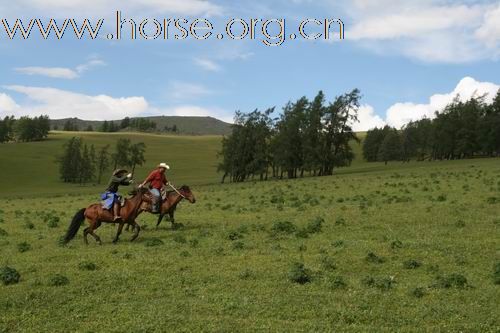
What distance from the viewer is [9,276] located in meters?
13.7

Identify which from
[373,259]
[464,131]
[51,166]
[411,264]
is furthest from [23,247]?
[51,166]

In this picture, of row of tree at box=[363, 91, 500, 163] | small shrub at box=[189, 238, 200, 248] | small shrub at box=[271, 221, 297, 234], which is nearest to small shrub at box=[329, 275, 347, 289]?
small shrub at box=[189, 238, 200, 248]

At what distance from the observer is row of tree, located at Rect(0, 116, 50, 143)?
7406 inches

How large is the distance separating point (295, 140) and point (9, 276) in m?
75.8

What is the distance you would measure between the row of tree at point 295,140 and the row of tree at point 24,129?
125m

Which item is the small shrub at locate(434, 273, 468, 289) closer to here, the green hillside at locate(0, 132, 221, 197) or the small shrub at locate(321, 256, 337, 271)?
the small shrub at locate(321, 256, 337, 271)

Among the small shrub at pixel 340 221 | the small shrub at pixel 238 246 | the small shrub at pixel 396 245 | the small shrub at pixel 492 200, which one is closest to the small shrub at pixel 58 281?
the small shrub at pixel 238 246

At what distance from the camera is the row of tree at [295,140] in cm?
8525

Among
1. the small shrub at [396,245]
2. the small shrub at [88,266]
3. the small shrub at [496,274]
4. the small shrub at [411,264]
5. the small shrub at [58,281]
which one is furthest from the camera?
the small shrub at [396,245]

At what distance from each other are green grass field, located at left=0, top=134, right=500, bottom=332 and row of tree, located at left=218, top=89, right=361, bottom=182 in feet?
199

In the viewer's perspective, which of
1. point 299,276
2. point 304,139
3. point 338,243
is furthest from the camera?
point 304,139

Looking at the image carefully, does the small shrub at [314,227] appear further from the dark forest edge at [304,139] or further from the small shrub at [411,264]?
the dark forest edge at [304,139]

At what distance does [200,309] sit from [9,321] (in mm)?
3794

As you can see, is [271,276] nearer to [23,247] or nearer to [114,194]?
[114,194]
